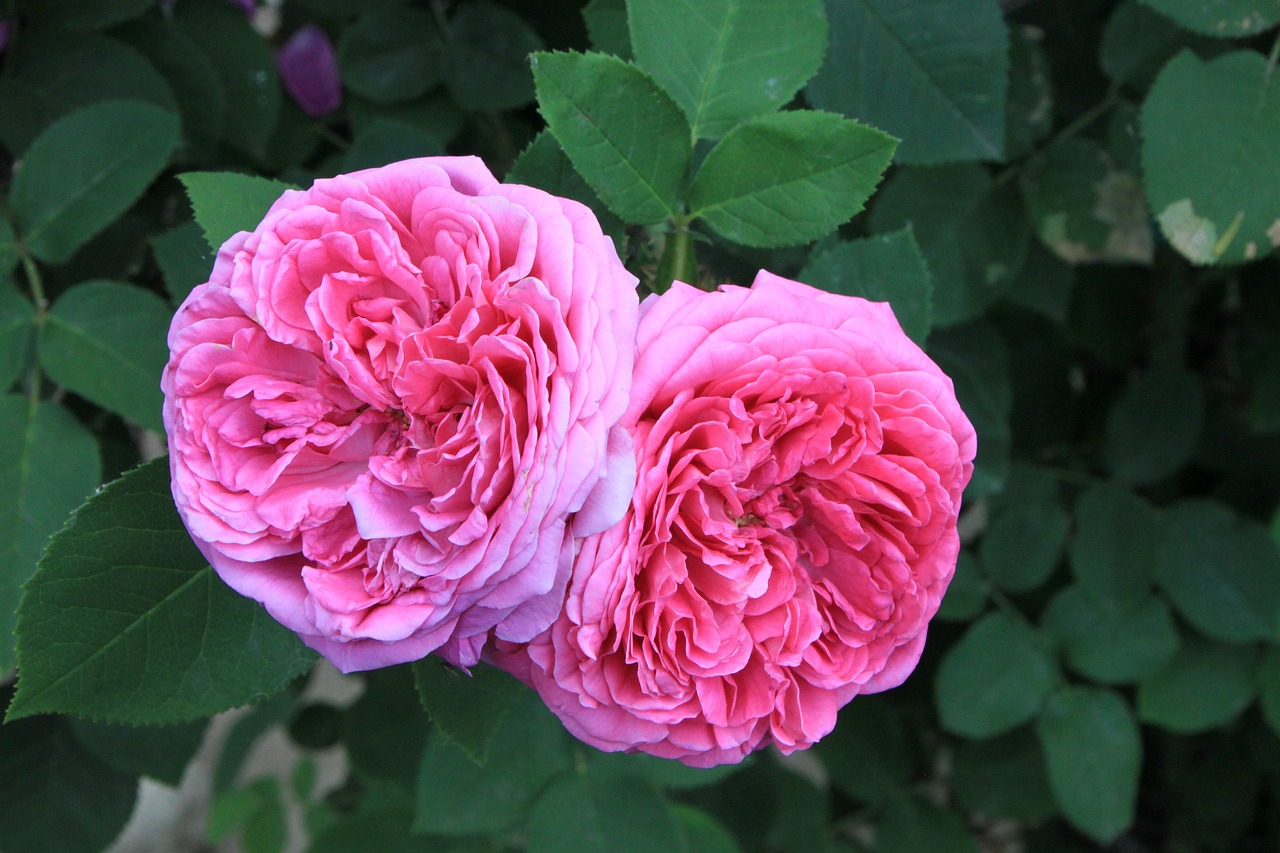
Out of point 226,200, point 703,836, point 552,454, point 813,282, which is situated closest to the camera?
point 552,454

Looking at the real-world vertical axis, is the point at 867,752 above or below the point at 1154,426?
below

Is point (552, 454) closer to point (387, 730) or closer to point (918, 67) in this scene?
point (918, 67)

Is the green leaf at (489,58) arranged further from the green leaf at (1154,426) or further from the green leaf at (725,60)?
the green leaf at (1154,426)

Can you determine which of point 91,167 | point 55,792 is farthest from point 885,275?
point 55,792

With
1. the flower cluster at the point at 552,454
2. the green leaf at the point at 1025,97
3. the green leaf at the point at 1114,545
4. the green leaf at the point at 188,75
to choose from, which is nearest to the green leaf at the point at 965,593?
the green leaf at the point at 1114,545

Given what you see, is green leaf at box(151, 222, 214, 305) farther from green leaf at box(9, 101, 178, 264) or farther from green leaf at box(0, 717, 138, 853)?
green leaf at box(0, 717, 138, 853)

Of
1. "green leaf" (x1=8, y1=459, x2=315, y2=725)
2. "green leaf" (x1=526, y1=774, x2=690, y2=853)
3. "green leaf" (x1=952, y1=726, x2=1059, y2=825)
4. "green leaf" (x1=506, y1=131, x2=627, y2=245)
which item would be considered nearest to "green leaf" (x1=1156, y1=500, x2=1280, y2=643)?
"green leaf" (x1=952, y1=726, x2=1059, y2=825)

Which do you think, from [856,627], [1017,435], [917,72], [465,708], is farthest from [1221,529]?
[465,708]
